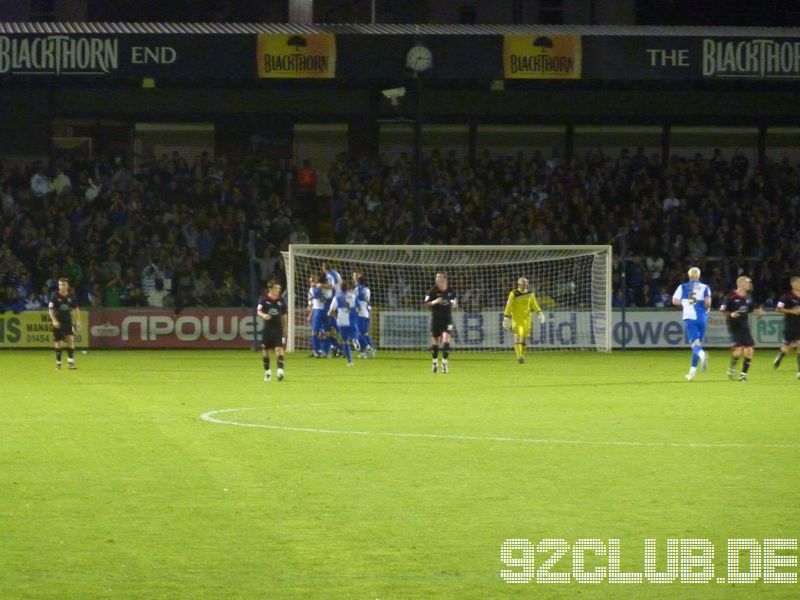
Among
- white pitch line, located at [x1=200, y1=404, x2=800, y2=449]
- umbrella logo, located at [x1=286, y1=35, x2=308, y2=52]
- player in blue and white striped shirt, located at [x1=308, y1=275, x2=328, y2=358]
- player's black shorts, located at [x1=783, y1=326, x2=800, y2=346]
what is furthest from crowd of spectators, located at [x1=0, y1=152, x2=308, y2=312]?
white pitch line, located at [x1=200, y1=404, x2=800, y2=449]

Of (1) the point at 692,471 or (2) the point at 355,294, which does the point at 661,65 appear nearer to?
(2) the point at 355,294

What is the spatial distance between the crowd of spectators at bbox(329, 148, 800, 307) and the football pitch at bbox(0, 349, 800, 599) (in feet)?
50.5

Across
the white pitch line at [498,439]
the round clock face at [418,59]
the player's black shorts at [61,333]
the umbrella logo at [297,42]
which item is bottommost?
the white pitch line at [498,439]

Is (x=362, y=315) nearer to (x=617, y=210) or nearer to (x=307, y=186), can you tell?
(x=307, y=186)

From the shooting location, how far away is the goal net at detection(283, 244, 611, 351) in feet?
111

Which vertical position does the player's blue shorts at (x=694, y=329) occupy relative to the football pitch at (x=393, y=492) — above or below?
above

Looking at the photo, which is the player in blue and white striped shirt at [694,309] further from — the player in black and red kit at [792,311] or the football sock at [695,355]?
the player in black and red kit at [792,311]

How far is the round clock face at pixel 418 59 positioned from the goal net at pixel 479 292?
15.2 feet

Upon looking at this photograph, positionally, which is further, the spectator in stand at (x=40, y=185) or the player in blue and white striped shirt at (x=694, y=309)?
the spectator in stand at (x=40, y=185)

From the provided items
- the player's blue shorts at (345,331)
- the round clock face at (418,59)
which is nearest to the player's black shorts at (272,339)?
the player's blue shorts at (345,331)

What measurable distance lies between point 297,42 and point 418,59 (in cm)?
316

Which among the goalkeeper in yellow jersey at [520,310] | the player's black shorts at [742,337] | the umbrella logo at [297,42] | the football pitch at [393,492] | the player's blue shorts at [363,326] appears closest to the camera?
the football pitch at [393,492]

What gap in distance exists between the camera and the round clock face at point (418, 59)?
3441cm

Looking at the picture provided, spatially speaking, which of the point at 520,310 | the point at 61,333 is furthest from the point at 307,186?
the point at 61,333
